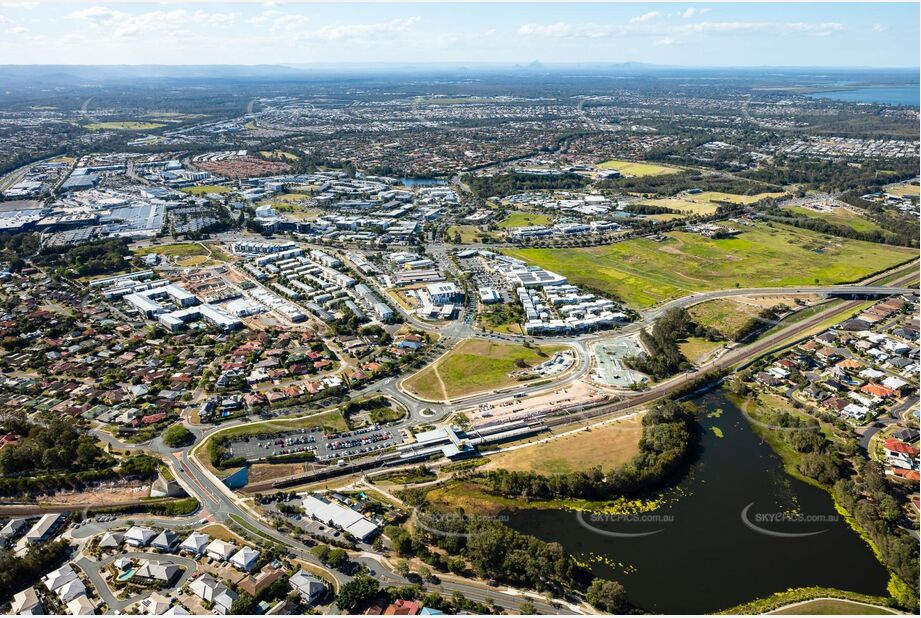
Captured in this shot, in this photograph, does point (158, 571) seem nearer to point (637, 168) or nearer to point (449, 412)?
point (449, 412)

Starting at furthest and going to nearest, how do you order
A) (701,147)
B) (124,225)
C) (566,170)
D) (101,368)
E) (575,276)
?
(701,147)
(566,170)
(124,225)
(575,276)
(101,368)

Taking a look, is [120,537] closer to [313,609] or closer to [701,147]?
[313,609]

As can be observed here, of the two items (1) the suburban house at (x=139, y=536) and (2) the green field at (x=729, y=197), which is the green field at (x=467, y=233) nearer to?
(2) the green field at (x=729, y=197)

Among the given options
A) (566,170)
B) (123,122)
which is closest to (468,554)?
(566,170)

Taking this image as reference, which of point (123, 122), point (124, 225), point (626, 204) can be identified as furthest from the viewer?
point (123, 122)

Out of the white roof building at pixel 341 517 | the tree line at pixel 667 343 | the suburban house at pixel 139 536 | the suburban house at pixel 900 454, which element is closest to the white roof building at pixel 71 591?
the suburban house at pixel 139 536
